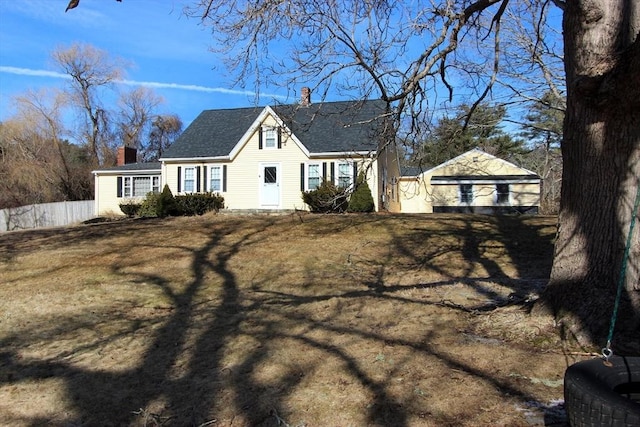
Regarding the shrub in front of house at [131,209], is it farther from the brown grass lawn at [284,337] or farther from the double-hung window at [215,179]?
the brown grass lawn at [284,337]

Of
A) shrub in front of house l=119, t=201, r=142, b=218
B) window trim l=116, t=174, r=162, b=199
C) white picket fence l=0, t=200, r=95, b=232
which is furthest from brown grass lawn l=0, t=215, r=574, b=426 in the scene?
white picket fence l=0, t=200, r=95, b=232

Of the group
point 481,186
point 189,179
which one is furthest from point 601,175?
point 481,186

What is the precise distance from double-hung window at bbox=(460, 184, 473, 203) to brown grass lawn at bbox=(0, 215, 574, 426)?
1854 cm

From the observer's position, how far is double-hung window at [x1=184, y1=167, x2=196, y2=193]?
77.5 feet

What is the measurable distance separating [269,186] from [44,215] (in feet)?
50.6

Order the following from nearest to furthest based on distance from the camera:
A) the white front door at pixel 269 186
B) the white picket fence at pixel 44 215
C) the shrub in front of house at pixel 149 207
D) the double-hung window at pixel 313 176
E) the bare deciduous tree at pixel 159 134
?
the double-hung window at pixel 313 176 < the white front door at pixel 269 186 < the shrub in front of house at pixel 149 207 < the white picket fence at pixel 44 215 < the bare deciduous tree at pixel 159 134

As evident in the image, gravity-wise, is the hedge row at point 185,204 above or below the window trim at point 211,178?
below

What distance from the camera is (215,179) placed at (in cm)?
2331

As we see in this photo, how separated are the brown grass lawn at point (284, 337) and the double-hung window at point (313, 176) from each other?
10.8m

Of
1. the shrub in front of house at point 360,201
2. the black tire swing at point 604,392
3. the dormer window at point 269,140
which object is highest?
the dormer window at point 269,140

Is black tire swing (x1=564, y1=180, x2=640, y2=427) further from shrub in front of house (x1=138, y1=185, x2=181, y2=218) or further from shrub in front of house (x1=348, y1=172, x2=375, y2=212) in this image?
shrub in front of house (x1=138, y1=185, x2=181, y2=218)

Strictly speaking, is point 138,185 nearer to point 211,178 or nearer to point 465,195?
point 211,178

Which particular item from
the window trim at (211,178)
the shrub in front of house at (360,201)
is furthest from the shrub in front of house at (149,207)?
the shrub in front of house at (360,201)

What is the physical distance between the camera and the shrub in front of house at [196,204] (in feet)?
71.2
